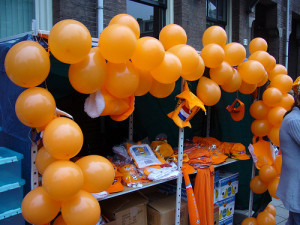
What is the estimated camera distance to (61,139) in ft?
5.23

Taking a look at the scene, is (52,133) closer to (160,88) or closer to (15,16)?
(160,88)

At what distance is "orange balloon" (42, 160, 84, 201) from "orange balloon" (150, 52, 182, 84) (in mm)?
923

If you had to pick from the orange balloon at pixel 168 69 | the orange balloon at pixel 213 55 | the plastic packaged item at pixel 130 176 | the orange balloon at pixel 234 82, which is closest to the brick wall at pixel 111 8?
the orange balloon at pixel 213 55

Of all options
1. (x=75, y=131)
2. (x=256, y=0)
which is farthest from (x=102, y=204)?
(x=256, y=0)

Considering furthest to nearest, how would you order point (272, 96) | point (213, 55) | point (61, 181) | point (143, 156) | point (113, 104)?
1. point (272, 96)
2. point (143, 156)
3. point (213, 55)
4. point (113, 104)
5. point (61, 181)

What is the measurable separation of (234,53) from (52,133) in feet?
6.16

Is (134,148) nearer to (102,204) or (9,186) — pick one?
(102,204)

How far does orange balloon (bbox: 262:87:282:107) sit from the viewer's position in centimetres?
300

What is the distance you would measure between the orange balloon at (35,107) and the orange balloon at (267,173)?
Result: 8.27 feet

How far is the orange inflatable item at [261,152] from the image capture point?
3.29m

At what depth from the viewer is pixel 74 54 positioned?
5.32ft

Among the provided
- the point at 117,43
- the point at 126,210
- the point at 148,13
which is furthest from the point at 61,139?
the point at 148,13

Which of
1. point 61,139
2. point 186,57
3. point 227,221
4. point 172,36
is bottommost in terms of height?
point 227,221

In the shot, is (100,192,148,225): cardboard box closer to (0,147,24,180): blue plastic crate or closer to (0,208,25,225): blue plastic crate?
(0,208,25,225): blue plastic crate
